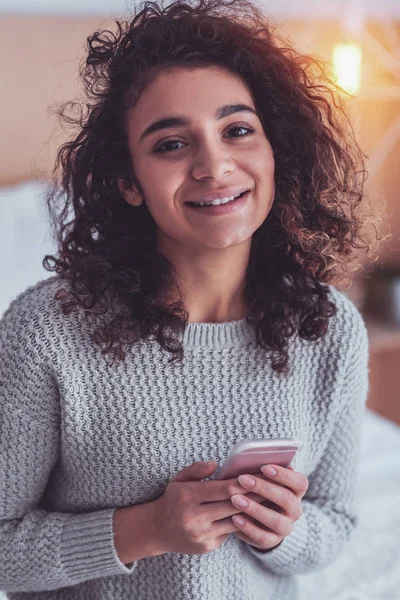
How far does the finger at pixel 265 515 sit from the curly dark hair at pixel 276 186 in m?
0.21

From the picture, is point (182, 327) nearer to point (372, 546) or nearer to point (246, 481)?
point (246, 481)

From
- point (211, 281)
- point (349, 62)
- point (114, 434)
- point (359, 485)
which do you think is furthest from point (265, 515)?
point (349, 62)

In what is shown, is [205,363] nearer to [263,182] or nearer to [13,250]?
[263,182]

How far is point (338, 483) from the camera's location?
1078mm

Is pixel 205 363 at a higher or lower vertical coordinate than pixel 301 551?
higher

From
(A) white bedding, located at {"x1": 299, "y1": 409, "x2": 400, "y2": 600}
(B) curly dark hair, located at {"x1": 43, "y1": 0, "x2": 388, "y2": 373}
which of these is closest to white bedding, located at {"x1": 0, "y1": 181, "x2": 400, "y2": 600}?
(A) white bedding, located at {"x1": 299, "y1": 409, "x2": 400, "y2": 600}

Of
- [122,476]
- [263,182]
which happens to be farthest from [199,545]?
[263,182]

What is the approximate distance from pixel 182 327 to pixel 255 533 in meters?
0.28

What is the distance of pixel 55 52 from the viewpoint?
1.97 m

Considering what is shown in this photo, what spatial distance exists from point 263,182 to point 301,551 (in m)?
0.54

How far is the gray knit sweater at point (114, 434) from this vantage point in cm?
88

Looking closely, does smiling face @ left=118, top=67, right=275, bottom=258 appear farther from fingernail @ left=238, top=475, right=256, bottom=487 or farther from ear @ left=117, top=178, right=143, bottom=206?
fingernail @ left=238, top=475, right=256, bottom=487

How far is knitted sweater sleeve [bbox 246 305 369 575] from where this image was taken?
1026 millimetres

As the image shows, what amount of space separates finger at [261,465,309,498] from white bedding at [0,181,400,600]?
1.66 feet
